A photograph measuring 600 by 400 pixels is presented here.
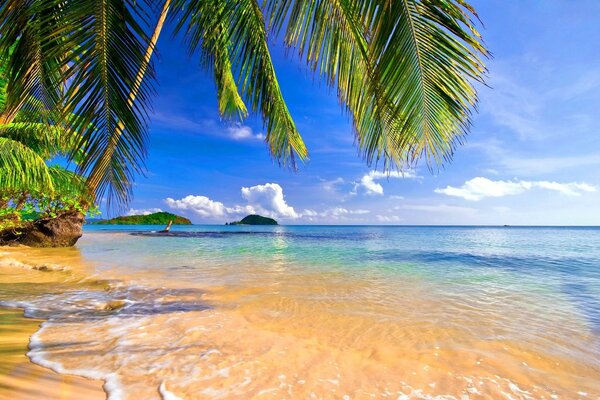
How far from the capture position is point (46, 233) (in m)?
13.2

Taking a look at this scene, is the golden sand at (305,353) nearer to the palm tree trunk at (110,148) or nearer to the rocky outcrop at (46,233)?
the palm tree trunk at (110,148)

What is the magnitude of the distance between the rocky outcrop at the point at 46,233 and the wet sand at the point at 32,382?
43.0 ft

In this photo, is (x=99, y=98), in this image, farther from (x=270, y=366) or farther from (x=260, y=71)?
(x=270, y=366)

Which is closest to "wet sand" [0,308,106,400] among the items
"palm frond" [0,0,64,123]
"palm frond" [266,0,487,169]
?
"palm frond" [0,0,64,123]

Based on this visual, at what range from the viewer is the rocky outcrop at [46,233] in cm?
1293

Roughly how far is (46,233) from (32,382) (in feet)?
46.9

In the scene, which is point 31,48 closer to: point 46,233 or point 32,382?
point 32,382

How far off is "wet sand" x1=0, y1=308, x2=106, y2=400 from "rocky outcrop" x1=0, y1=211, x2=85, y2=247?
13.1 m

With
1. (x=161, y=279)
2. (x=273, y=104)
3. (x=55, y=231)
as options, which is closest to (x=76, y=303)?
(x=161, y=279)

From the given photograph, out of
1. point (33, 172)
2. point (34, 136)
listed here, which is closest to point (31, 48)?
point (33, 172)

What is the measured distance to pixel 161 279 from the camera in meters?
6.48

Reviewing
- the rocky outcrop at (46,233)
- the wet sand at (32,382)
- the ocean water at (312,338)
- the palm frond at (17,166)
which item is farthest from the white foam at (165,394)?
the rocky outcrop at (46,233)

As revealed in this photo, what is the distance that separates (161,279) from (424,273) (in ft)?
20.7

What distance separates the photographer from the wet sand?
194 centimetres
